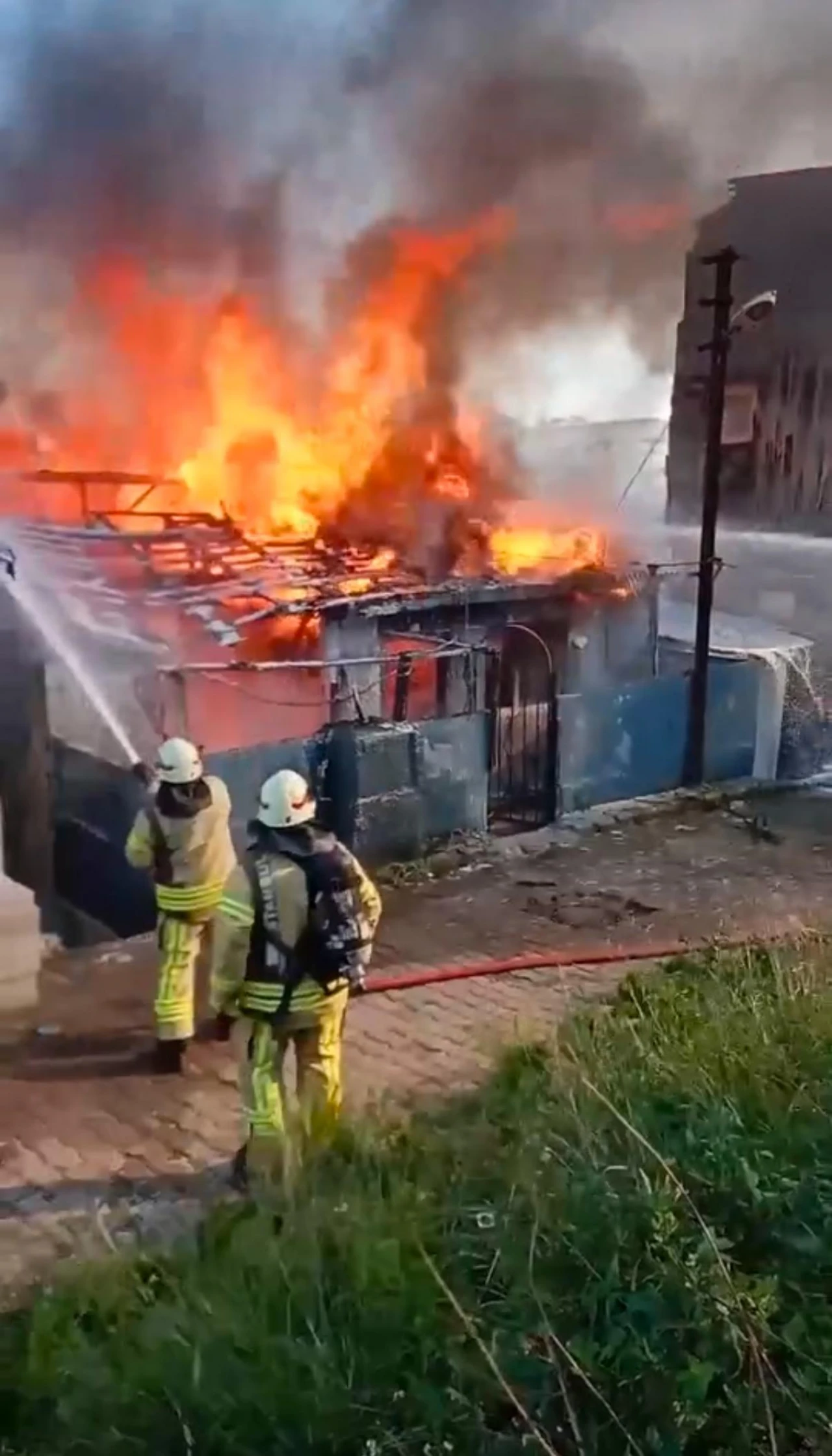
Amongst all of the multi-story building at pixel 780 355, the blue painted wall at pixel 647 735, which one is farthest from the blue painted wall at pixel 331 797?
the multi-story building at pixel 780 355

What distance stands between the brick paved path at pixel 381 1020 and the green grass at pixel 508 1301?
727mm

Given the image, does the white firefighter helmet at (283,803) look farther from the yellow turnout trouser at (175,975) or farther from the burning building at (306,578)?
the burning building at (306,578)

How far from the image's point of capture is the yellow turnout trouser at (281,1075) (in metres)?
4.45

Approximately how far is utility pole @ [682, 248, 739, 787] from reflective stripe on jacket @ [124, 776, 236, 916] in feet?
22.3

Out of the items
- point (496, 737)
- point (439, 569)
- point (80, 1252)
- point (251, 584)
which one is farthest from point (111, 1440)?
point (439, 569)

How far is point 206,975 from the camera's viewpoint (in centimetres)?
697

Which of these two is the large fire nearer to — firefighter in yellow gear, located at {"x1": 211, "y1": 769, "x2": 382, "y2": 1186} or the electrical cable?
the electrical cable

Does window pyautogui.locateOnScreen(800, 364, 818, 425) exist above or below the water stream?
above

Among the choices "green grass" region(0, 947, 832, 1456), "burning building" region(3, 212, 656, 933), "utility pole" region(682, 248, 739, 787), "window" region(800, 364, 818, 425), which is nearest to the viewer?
"green grass" region(0, 947, 832, 1456)

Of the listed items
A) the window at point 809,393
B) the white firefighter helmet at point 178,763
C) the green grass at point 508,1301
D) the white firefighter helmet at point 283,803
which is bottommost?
the green grass at point 508,1301

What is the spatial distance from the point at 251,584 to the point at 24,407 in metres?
8.05

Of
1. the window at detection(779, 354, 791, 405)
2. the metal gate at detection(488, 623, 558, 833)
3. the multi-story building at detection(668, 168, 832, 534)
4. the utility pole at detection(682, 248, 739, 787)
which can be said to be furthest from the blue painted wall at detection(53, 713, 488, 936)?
the window at detection(779, 354, 791, 405)

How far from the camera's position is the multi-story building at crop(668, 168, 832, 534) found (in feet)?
56.6

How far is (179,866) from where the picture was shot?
5617mm
